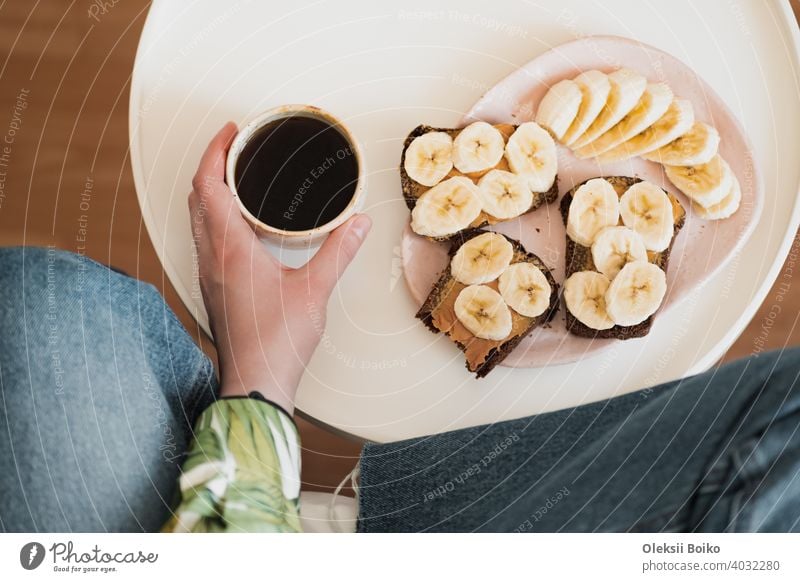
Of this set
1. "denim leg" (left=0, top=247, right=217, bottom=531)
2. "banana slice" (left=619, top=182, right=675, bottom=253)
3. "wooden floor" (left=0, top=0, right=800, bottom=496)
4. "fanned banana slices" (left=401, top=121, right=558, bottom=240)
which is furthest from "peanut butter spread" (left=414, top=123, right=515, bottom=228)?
"wooden floor" (left=0, top=0, right=800, bottom=496)

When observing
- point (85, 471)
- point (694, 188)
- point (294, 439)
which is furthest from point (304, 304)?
point (694, 188)

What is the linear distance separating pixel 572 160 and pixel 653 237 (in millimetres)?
101

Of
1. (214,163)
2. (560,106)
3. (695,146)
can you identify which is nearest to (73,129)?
(214,163)

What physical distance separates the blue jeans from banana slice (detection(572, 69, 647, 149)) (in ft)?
0.79

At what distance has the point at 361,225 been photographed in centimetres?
61

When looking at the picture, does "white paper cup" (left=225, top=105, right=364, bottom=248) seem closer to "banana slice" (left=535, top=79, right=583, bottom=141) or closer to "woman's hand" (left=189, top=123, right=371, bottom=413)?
"woman's hand" (left=189, top=123, right=371, bottom=413)

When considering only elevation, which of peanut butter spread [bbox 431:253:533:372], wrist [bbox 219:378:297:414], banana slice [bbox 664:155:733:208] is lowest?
wrist [bbox 219:378:297:414]

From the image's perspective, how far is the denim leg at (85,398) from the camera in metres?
0.61

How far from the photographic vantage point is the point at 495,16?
68 cm

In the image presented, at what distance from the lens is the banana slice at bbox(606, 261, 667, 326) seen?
2.03 ft

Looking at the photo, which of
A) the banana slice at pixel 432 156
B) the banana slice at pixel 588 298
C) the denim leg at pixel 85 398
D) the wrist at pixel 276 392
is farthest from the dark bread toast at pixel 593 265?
the denim leg at pixel 85 398

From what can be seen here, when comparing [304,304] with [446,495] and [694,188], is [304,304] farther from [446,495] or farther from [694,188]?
[694,188]

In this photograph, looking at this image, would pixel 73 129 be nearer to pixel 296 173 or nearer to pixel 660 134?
pixel 296 173

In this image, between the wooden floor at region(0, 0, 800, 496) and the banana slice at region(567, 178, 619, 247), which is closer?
the banana slice at region(567, 178, 619, 247)
